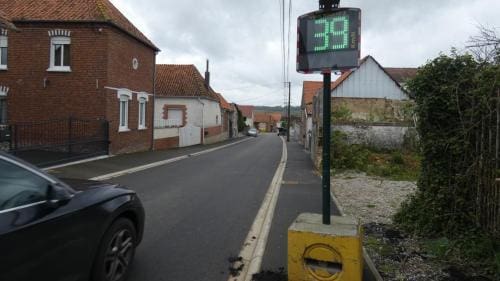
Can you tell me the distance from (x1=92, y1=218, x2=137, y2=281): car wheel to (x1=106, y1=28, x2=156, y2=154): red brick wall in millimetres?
15678

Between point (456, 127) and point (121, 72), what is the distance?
17.5 metres

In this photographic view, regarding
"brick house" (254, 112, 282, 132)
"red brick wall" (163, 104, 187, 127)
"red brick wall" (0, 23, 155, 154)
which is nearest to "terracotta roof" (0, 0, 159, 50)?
"red brick wall" (0, 23, 155, 154)

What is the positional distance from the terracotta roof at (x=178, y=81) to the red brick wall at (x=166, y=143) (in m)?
6.59

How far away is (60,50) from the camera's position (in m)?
19.5

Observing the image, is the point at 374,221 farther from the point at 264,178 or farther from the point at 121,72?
the point at 121,72

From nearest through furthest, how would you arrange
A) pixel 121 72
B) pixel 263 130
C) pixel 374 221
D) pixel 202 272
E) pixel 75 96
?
A: pixel 202 272 < pixel 374 221 < pixel 75 96 < pixel 121 72 < pixel 263 130

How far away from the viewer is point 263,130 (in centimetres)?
13112

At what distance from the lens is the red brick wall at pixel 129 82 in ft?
64.9

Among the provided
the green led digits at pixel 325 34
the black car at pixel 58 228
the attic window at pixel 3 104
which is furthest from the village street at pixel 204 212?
the attic window at pixel 3 104

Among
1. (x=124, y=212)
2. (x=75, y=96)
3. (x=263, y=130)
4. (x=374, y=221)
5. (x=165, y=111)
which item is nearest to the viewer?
(x=124, y=212)

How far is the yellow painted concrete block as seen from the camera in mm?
4395

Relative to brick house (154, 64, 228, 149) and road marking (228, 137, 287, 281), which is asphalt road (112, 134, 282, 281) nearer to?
road marking (228, 137, 287, 281)

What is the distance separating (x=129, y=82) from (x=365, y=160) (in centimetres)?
1206

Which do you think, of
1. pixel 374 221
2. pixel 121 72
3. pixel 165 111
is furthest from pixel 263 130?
pixel 374 221
